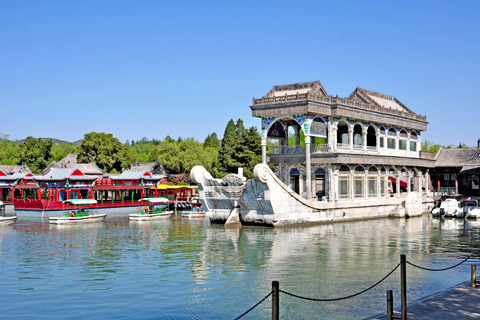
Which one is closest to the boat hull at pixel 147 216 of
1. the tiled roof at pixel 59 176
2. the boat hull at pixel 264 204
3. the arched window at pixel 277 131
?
the boat hull at pixel 264 204

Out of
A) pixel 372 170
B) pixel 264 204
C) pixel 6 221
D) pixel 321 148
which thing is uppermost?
pixel 321 148

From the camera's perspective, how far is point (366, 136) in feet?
151

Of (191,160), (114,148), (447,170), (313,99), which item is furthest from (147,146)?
(313,99)

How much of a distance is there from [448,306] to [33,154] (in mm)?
78661

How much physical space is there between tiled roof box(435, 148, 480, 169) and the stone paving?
148 feet

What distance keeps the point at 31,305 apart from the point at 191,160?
57.9 metres

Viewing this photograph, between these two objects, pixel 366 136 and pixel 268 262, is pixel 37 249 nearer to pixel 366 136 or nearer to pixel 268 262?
pixel 268 262

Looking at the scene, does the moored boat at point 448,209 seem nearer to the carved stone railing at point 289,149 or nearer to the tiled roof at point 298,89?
the carved stone railing at point 289,149

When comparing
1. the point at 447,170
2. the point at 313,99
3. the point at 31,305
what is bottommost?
the point at 31,305

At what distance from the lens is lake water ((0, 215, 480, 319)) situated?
14781 mm

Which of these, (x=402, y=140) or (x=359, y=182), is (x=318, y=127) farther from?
(x=402, y=140)

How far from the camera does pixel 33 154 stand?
263 feet

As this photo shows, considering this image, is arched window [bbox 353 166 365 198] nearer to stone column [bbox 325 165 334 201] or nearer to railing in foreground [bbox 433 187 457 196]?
stone column [bbox 325 165 334 201]

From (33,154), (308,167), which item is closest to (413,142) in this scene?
(308,167)
